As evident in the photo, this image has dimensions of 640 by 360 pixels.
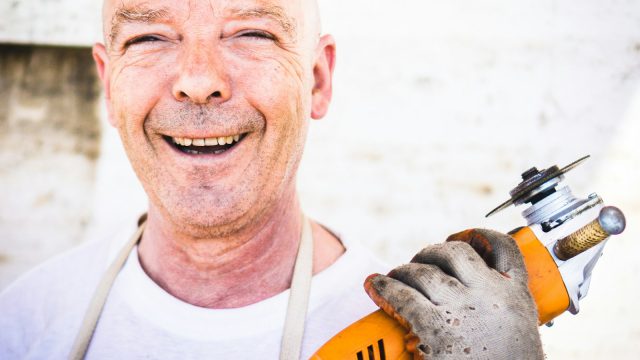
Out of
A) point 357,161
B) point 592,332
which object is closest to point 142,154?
point 357,161

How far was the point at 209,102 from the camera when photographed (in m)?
1.40

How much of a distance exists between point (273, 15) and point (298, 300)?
2.68 feet

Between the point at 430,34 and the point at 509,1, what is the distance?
41 centimetres

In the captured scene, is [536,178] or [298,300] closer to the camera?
[536,178]

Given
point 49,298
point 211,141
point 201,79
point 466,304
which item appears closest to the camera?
point 466,304

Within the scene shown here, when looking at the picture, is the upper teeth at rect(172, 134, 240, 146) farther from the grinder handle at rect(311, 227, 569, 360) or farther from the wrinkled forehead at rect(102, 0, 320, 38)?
the grinder handle at rect(311, 227, 569, 360)

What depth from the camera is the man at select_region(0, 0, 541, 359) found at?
1.42 metres

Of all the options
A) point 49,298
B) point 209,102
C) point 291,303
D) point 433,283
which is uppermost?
point 209,102

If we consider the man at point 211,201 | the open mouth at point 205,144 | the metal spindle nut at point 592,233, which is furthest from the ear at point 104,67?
the metal spindle nut at point 592,233

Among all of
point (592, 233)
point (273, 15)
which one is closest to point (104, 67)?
point (273, 15)

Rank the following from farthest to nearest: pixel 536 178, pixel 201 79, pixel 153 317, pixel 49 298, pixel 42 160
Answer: pixel 42 160 < pixel 49 298 < pixel 153 317 < pixel 201 79 < pixel 536 178

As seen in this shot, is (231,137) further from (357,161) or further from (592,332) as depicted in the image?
(592,332)

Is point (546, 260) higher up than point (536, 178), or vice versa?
point (536, 178)

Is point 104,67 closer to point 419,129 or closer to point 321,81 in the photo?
point 321,81
